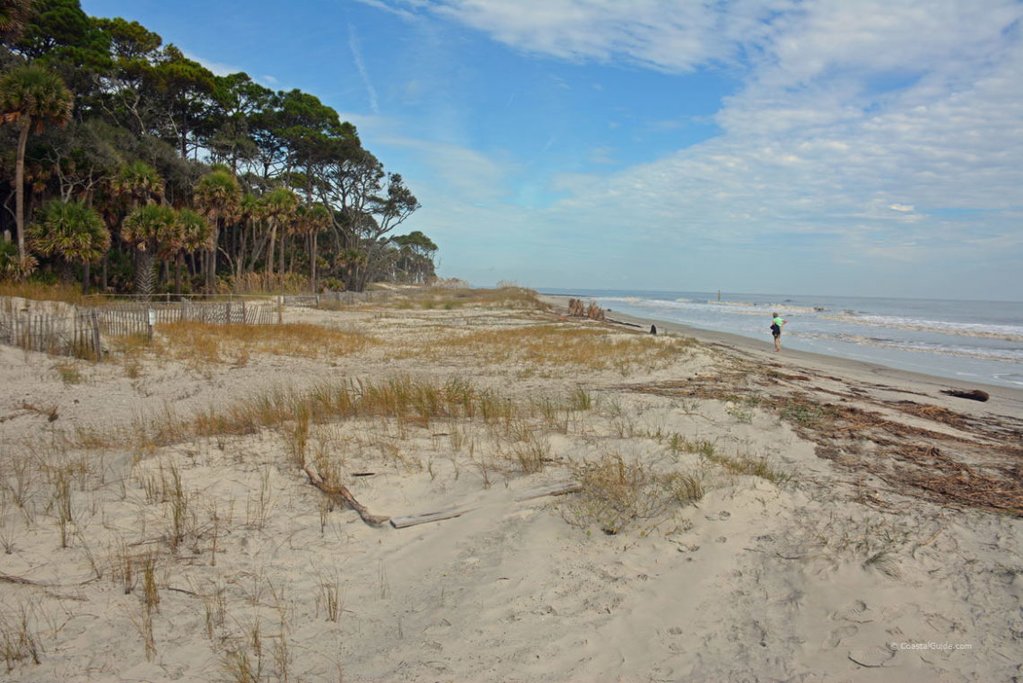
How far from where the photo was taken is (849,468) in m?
5.68

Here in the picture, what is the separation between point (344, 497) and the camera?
494cm

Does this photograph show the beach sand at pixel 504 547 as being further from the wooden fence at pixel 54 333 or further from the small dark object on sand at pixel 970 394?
the small dark object on sand at pixel 970 394

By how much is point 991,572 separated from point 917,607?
67 centimetres

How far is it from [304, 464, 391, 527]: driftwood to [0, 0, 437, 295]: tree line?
11500 millimetres

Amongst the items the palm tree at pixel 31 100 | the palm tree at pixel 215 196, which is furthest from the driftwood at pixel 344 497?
the palm tree at pixel 215 196

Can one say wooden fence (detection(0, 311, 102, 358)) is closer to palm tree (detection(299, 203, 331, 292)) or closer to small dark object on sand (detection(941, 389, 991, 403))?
small dark object on sand (detection(941, 389, 991, 403))

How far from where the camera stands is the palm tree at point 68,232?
21531 millimetres

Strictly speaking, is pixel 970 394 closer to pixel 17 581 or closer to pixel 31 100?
pixel 17 581

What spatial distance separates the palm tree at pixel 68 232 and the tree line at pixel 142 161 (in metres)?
0.05

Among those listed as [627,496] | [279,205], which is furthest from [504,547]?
[279,205]

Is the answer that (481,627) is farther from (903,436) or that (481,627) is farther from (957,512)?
(903,436)

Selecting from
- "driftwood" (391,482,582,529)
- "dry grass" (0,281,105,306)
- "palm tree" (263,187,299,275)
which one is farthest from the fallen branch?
"palm tree" (263,187,299,275)

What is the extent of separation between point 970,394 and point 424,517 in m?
13.3

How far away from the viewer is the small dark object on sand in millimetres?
12547
